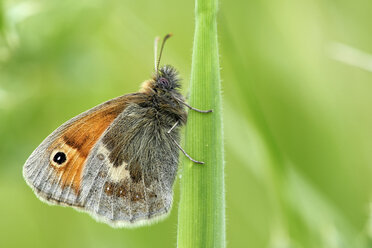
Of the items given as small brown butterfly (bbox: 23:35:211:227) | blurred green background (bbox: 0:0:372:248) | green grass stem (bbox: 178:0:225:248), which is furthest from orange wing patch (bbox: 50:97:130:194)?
green grass stem (bbox: 178:0:225:248)

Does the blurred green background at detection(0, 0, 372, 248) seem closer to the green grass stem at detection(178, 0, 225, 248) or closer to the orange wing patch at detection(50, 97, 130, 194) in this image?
the orange wing patch at detection(50, 97, 130, 194)

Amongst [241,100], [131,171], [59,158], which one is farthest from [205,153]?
[241,100]

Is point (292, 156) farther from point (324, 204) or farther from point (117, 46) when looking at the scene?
point (117, 46)

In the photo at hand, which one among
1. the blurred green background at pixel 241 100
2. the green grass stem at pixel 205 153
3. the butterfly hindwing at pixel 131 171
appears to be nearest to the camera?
the green grass stem at pixel 205 153

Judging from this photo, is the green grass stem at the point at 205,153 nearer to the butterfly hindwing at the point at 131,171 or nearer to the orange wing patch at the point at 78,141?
the butterfly hindwing at the point at 131,171

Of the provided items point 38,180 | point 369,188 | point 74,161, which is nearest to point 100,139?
point 74,161

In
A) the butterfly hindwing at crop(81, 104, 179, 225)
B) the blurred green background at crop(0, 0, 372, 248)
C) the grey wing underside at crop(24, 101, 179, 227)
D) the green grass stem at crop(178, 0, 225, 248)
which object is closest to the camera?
the green grass stem at crop(178, 0, 225, 248)

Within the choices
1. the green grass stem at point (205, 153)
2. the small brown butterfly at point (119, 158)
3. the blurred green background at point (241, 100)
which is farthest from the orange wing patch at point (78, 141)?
the green grass stem at point (205, 153)
